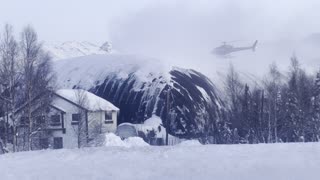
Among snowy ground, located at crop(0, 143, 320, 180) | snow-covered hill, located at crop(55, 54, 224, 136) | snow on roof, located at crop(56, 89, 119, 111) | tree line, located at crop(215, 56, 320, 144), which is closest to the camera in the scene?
snowy ground, located at crop(0, 143, 320, 180)

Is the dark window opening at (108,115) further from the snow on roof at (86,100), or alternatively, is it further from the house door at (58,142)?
the house door at (58,142)

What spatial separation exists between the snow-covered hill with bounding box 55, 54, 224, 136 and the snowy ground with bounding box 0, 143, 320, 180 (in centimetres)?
4844

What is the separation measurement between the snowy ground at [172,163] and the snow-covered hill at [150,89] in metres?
48.4

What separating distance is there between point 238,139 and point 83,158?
39060 millimetres

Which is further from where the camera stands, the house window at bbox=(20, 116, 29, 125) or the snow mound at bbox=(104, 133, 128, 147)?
the snow mound at bbox=(104, 133, 128, 147)

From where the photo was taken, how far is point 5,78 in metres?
40.9

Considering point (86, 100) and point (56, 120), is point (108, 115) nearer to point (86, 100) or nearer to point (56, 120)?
point (86, 100)

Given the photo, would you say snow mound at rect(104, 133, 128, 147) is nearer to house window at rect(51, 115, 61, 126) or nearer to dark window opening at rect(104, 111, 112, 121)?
house window at rect(51, 115, 61, 126)

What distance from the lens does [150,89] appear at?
250ft

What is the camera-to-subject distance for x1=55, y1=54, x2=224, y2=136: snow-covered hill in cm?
7050

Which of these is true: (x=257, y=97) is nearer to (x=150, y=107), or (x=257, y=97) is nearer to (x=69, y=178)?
(x=150, y=107)

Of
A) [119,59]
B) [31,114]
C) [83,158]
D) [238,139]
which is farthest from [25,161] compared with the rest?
[119,59]

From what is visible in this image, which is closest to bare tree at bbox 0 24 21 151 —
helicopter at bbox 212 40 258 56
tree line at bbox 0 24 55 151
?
tree line at bbox 0 24 55 151

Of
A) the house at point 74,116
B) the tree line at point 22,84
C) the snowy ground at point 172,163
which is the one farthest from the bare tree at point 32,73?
the snowy ground at point 172,163
